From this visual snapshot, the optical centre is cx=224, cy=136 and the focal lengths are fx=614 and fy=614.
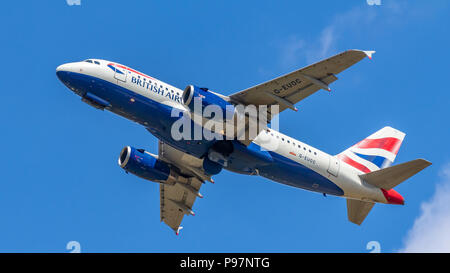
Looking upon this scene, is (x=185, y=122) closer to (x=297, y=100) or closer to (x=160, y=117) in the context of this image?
(x=160, y=117)

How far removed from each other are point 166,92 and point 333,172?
13212 millimetres

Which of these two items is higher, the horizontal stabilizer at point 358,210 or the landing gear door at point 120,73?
the landing gear door at point 120,73

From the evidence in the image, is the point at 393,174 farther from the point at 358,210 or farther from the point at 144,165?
the point at 144,165

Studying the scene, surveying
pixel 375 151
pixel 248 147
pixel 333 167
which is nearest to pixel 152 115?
pixel 248 147

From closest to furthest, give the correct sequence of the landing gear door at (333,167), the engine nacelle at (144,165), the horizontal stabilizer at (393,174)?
the horizontal stabilizer at (393,174) < the landing gear door at (333,167) < the engine nacelle at (144,165)

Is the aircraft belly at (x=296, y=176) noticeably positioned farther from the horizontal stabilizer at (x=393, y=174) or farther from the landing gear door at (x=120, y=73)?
the landing gear door at (x=120, y=73)

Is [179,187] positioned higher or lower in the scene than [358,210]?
higher

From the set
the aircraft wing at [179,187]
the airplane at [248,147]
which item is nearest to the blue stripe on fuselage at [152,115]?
the airplane at [248,147]

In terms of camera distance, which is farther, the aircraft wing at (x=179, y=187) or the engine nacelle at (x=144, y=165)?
the aircraft wing at (x=179, y=187)

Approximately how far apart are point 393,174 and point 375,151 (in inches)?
201

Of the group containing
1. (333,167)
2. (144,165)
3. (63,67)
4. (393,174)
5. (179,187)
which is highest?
(63,67)

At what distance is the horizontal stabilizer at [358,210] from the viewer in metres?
46.1

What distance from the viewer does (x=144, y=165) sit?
1779 inches

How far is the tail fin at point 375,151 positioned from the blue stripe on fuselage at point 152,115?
17.8ft
